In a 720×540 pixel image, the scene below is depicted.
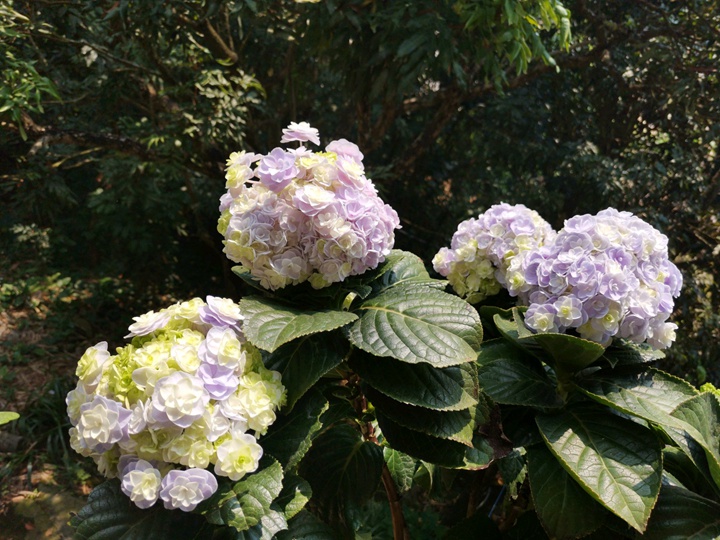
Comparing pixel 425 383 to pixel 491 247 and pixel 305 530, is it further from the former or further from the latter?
pixel 491 247

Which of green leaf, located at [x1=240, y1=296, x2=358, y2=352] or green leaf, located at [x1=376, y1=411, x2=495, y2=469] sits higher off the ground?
green leaf, located at [x1=240, y1=296, x2=358, y2=352]

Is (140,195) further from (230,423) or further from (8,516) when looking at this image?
(230,423)

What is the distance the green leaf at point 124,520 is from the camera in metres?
0.89

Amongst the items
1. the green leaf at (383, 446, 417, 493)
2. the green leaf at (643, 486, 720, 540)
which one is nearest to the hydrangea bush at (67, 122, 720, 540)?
the green leaf at (643, 486, 720, 540)

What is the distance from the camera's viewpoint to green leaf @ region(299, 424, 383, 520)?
1.19 meters

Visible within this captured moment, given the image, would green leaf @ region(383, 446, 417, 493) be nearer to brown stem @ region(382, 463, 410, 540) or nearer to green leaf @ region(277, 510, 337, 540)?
brown stem @ region(382, 463, 410, 540)

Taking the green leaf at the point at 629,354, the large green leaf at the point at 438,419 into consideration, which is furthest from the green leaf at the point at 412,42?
the large green leaf at the point at 438,419

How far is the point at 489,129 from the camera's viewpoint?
4.43 meters

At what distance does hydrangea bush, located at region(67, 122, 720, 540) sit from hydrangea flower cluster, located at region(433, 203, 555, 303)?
0.05 metres

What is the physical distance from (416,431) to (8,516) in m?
2.91

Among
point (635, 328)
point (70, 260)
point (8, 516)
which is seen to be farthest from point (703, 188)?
point (70, 260)

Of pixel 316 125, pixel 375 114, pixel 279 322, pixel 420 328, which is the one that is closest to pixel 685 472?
pixel 420 328

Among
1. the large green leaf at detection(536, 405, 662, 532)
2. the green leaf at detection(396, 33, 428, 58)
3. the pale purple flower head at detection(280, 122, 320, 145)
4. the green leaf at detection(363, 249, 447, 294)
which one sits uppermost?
the pale purple flower head at detection(280, 122, 320, 145)

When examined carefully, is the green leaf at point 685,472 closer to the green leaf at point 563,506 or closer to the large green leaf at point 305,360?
the green leaf at point 563,506
